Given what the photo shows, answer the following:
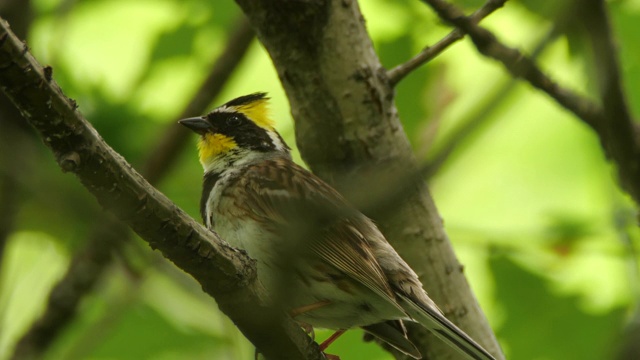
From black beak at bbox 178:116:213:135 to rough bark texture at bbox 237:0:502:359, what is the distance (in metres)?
0.95

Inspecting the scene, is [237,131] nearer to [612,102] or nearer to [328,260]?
[328,260]

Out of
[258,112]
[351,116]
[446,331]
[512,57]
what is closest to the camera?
[512,57]

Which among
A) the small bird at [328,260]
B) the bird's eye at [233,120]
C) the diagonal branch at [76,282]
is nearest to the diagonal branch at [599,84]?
the small bird at [328,260]

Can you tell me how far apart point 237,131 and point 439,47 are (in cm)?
171

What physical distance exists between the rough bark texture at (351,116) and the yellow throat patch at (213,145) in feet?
2.86

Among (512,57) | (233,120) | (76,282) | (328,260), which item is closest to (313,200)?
(328,260)

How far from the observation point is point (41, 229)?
4816 millimetres

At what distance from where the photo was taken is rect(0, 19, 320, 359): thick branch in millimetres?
2309

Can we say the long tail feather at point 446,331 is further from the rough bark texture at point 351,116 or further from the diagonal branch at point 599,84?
the diagonal branch at point 599,84

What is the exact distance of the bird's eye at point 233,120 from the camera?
17.0ft

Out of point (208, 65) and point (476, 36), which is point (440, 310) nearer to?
point (476, 36)

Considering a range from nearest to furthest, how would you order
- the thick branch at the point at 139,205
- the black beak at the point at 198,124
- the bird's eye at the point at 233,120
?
the thick branch at the point at 139,205
the black beak at the point at 198,124
the bird's eye at the point at 233,120

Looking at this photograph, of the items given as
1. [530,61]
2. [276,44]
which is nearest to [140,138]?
[276,44]

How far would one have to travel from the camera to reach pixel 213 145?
16.4 feet
